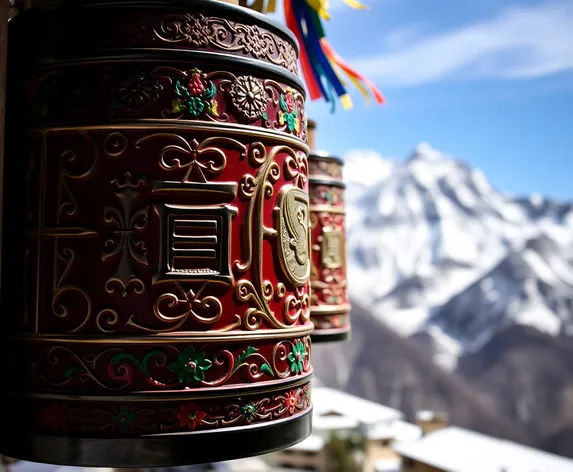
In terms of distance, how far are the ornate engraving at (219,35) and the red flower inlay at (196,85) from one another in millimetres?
48

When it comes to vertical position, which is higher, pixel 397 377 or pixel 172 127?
pixel 172 127

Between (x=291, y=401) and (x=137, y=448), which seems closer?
(x=137, y=448)

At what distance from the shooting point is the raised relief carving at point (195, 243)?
2.99 ft

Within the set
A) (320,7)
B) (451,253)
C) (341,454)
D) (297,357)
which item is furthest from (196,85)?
(451,253)

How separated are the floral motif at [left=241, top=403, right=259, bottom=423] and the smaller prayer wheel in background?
130 cm

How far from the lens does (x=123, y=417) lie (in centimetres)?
89

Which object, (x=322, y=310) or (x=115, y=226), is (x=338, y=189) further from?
(x=115, y=226)

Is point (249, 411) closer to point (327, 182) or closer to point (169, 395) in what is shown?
point (169, 395)

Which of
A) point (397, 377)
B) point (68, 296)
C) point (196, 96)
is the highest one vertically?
point (196, 96)

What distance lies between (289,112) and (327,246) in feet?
4.43

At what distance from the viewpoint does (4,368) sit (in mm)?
967

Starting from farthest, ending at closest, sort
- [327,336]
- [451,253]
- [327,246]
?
1. [451,253]
2. [327,246]
3. [327,336]

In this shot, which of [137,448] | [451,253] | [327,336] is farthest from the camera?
[451,253]

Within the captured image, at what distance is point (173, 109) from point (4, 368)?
45 cm
